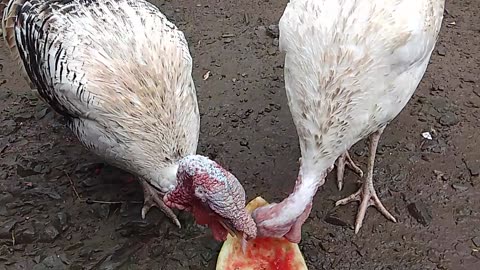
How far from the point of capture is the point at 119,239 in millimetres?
4195

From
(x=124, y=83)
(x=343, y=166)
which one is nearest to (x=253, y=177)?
(x=343, y=166)

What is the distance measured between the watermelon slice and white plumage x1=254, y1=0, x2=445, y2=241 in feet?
0.77

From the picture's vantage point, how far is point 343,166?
4.47 metres

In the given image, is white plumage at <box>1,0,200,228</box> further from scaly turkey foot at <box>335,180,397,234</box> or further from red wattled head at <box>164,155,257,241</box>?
scaly turkey foot at <box>335,180,397,234</box>

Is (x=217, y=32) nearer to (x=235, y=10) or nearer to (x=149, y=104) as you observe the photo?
(x=235, y=10)

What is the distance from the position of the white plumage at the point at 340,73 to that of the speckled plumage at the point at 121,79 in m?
0.59

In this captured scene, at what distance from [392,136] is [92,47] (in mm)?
2165

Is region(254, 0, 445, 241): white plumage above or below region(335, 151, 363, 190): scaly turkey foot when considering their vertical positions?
above

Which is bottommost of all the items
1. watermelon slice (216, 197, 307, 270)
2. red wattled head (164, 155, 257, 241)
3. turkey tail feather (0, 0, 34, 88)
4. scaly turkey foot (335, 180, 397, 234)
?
scaly turkey foot (335, 180, 397, 234)

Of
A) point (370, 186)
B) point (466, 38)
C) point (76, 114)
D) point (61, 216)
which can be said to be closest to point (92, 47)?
point (76, 114)

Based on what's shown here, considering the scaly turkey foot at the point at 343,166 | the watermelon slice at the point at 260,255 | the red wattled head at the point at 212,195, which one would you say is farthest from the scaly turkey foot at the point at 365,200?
the red wattled head at the point at 212,195

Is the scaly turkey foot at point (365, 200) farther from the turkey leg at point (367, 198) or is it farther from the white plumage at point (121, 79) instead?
the white plumage at point (121, 79)

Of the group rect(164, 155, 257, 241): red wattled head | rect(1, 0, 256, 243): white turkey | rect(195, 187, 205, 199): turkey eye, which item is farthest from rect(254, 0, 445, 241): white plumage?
rect(1, 0, 256, 243): white turkey

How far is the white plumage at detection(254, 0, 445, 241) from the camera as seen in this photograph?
11.5 ft
